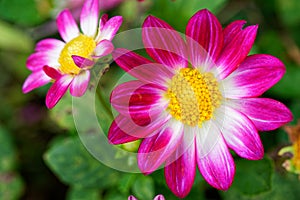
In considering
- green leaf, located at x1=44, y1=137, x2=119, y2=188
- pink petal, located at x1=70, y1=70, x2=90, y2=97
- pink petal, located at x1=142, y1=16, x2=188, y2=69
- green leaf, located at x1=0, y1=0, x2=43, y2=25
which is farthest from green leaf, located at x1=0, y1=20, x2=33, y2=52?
pink petal, located at x1=142, y1=16, x2=188, y2=69

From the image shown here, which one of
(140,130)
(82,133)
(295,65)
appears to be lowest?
(295,65)

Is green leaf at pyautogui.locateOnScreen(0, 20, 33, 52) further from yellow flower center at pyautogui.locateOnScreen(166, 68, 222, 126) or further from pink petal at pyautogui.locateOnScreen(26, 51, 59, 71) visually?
yellow flower center at pyautogui.locateOnScreen(166, 68, 222, 126)

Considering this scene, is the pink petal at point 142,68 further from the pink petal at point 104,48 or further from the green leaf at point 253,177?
the green leaf at point 253,177

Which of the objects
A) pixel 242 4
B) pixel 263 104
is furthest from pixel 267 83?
pixel 242 4

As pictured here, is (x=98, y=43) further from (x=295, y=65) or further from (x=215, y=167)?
(x=295, y=65)

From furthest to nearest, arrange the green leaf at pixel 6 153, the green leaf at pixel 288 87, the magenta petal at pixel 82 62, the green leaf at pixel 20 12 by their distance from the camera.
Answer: the green leaf at pixel 20 12
the green leaf at pixel 6 153
the green leaf at pixel 288 87
the magenta petal at pixel 82 62

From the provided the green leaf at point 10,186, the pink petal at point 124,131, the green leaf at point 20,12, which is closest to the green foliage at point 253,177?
the pink petal at point 124,131
